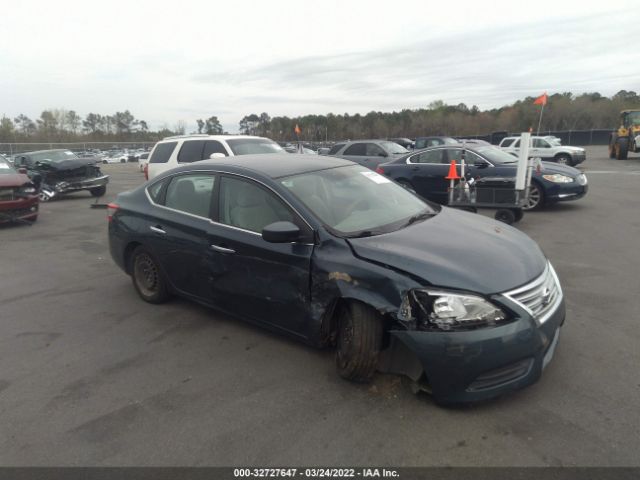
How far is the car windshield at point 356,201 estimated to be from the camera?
11.4 feet

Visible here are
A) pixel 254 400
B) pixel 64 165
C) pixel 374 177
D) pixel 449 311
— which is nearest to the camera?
pixel 449 311

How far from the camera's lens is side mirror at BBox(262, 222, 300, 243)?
10.5 feet

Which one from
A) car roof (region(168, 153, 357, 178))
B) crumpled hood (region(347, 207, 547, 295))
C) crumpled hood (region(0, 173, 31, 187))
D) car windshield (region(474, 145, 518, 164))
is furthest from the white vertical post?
crumpled hood (region(0, 173, 31, 187))

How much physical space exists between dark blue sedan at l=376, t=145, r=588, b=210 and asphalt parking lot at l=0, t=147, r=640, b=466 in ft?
16.4

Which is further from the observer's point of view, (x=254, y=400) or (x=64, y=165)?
(x=64, y=165)

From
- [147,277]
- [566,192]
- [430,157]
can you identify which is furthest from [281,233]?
[566,192]

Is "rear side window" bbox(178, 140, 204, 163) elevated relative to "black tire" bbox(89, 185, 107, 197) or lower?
elevated

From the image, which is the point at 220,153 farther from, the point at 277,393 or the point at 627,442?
the point at 627,442

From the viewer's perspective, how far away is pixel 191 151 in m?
10.0

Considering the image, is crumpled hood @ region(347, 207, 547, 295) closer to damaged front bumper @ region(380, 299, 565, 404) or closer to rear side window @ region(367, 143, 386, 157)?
damaged front bumper @ region(380, 299, 565, 404)

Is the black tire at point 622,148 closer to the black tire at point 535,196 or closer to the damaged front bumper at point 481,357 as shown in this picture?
the black tire at point 535,196

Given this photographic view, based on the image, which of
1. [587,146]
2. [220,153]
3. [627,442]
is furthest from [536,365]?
[587,146]

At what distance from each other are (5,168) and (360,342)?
10658 millimetres

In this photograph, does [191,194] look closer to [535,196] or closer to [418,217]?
[418,217]
